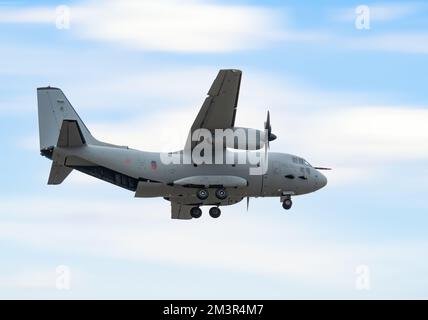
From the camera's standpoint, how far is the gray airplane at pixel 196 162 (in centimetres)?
5444

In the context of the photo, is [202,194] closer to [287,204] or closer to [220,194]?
[220,194]

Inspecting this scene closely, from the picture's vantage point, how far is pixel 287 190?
59.7 m

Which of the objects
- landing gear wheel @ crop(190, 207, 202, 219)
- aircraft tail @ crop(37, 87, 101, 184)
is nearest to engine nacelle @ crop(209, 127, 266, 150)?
landing gear wheel @ crop(190, 207, 202, 219)

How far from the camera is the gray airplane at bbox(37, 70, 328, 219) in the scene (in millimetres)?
54438

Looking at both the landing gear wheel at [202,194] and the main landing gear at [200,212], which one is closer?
the landing gear wheel at [202,194]

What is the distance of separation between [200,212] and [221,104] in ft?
27.2

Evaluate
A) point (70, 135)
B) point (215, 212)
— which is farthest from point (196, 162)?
point (70, 135)

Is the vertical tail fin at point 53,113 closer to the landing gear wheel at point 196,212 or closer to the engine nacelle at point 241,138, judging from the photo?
the landing gear wheel at point 196,212

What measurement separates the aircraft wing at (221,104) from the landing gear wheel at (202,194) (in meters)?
3.24

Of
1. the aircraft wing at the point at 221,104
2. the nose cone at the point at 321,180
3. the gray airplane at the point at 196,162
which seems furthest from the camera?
the nose cone at the point at 321,180

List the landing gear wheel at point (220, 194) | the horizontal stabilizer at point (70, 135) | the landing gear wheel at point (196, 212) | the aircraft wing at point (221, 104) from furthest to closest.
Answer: the landing gear wheel at point (196, 212), the landing gear wheel at point (220, 194), the horizontal stabilizer at point (70, 135), the aircraft wing at point (221, 104)

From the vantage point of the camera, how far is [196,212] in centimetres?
5941

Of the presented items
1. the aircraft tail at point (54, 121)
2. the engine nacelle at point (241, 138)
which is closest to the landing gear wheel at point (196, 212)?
the engine nacelle at point (241, 138)

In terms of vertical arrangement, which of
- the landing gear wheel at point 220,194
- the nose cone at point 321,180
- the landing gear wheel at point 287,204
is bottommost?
the landing gear wheel at point 287,204
